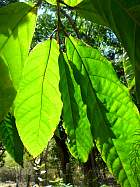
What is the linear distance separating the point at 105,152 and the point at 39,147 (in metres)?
0.09

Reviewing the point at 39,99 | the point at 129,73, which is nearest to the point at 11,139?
the point at 39,99

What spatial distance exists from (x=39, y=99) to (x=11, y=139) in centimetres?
7

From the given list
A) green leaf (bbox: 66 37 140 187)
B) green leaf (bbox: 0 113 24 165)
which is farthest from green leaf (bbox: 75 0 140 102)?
green leaf (bbox: 0 113 24 165)

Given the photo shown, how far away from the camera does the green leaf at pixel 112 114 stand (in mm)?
413

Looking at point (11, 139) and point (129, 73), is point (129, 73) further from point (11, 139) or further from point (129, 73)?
point (11, 139)

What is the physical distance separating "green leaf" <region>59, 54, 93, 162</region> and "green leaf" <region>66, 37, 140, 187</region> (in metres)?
0.03

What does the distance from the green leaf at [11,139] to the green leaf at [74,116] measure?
2.5 inches

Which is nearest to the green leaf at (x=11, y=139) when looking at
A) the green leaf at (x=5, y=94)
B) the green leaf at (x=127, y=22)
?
the green leaf at (x=5, y=94)

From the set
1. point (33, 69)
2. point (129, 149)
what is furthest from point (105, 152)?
point (33, 69)

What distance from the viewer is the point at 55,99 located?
1.60 feet

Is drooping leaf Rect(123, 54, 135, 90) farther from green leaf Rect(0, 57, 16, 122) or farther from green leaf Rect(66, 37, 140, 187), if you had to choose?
green leaf Rect(0, 57, 16, 122)

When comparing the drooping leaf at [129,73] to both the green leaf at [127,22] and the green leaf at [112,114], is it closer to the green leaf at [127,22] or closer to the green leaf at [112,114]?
the green leaf at [112,114]

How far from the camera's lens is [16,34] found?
1.37ft

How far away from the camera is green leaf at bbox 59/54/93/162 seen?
0.48 meters
